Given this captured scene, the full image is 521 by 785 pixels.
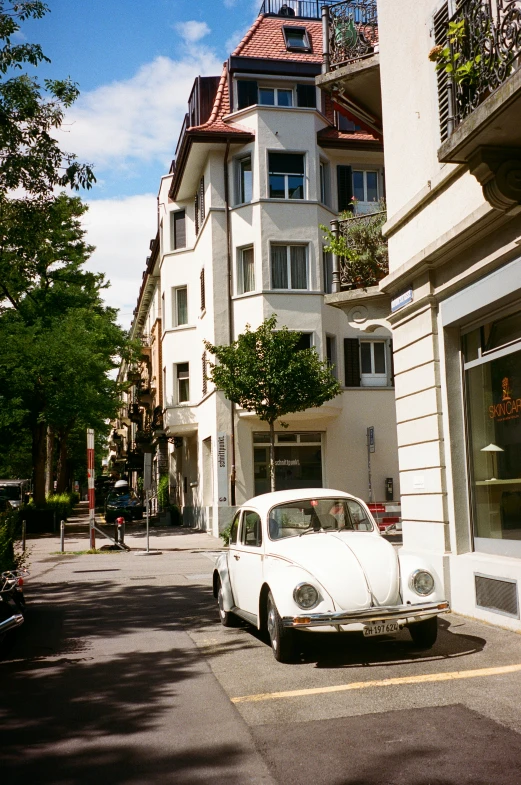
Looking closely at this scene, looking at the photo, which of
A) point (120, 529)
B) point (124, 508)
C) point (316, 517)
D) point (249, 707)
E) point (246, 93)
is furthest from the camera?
point (124, 508)

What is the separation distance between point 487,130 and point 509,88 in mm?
708

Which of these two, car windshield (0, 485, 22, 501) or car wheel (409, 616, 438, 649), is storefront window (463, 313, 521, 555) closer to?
car wheel (409, 616, 438, 649)

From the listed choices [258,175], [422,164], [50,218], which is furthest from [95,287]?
[422,164]

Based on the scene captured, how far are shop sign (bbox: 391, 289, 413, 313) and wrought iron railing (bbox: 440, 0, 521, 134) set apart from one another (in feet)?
11.5

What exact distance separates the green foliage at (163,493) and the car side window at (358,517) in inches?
1253

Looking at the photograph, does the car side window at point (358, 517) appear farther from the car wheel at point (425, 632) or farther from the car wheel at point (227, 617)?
the car wheel at point (227, 617)

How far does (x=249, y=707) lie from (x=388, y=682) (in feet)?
4.08

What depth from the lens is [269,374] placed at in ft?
78.1

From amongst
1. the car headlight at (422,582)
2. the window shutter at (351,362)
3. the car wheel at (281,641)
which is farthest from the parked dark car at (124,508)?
the car headlight at (422,582)

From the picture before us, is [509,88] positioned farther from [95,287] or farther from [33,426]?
[95,287]

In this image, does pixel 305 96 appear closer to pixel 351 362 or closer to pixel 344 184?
pixel 344 184

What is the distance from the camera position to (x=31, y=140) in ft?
44.1

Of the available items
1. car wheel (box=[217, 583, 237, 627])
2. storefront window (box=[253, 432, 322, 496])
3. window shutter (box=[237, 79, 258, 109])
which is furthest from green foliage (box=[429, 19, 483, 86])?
window shutter (box=[237, 79, 258, 109])

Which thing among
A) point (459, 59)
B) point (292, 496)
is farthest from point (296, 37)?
point (292, 496)
